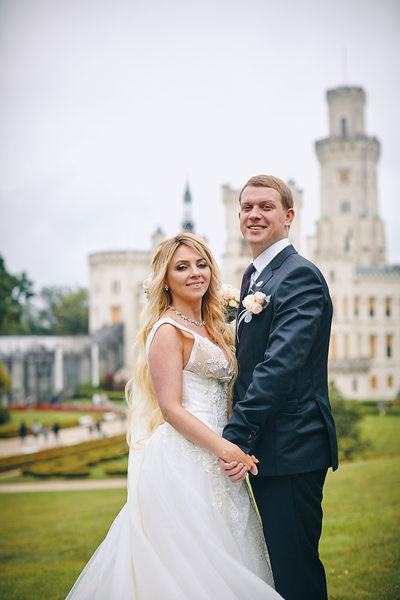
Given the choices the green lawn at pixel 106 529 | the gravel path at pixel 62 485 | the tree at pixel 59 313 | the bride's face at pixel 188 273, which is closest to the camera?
the bride's face at pixel 188 273

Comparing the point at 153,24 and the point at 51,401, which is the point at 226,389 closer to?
the point at 153,24

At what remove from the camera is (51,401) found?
130 ft

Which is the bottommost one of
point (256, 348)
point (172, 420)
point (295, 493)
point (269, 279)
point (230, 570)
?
point (230, 570)

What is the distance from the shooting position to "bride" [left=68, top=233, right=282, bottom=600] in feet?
10.0

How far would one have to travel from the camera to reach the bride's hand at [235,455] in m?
3.05

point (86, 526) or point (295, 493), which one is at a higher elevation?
point (295, 493)

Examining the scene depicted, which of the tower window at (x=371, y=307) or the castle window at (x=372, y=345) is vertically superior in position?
the tower window at (x=371, y=307)

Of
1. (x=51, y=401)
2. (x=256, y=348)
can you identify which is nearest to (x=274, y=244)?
(x=256, y=348)

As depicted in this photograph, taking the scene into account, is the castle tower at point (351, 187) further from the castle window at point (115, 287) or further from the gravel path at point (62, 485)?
the gravel path at point (62, 485)

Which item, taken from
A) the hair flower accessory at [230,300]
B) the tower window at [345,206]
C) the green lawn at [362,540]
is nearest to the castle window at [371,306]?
the tower window at [345,206]

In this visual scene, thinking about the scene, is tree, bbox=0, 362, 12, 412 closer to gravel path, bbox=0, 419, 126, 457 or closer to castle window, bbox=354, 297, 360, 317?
gravel path, bbox=0, 419, 126, 457

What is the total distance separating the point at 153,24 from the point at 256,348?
21.1 metres

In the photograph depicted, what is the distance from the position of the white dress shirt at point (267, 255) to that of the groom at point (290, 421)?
0.17 metres

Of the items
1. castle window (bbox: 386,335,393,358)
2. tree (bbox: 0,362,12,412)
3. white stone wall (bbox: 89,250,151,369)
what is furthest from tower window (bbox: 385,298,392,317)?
tree (bbox: 0,362,12,412)
